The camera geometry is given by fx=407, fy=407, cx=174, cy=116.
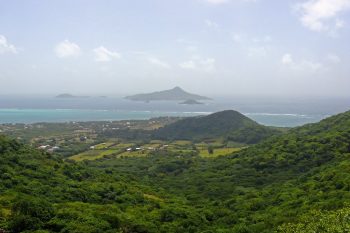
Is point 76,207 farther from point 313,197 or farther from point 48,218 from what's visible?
point 313,197

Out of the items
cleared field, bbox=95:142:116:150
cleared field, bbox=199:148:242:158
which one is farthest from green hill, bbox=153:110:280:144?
cleared field, bbox=95:142:116:150

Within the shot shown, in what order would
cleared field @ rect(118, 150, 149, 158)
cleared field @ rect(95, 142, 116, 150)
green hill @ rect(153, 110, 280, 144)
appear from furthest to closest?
green hill @ rect(153, 110, 280, 144) → cleared field @ rect(95, 142, 116, 150) → cleared field @ rect(118, 150, 149, 158)

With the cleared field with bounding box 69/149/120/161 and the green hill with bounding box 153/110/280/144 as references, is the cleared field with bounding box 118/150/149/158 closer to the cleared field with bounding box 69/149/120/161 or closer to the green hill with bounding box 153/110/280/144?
the cleared field with bounding box 69/149/120/161

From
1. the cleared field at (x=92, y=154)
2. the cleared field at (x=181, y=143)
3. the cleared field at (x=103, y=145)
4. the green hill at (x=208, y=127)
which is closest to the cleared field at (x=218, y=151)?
the cleared field at (x=181, y=143)

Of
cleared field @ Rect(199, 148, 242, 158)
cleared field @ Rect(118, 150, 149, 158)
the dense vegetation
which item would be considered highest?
the dense vegetation

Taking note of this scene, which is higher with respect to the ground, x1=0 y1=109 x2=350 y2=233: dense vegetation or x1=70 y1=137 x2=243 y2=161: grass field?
x1=0 y1=109 x2=350 y2=233: dense vegetation

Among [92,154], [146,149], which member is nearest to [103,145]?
[146,149]

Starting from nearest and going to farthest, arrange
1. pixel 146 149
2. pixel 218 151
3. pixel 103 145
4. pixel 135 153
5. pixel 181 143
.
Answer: pixel 218 151 → pixel 135 153 → pixel 146 149 → pixel 103 145 → pixel 181 143

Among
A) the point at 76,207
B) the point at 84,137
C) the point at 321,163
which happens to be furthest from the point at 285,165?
the point at 84,137

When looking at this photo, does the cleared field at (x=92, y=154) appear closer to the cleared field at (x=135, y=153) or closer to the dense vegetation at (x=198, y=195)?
the cleared field at (x=135, y=153)

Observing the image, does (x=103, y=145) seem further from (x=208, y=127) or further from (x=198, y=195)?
(x=198, y=195)
